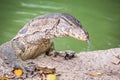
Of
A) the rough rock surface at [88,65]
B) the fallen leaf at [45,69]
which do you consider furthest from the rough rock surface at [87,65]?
the fallen leaf at [45,69]

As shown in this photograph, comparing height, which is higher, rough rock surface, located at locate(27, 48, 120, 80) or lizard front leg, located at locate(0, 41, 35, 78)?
lizard front leg, located at locate(0, 41, 35, 78)

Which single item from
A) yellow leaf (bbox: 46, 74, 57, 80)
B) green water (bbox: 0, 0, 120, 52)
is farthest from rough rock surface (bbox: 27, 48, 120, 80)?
green water (bbox: 0, 0, 120, 52)

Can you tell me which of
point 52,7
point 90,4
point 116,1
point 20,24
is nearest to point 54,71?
point 20,24

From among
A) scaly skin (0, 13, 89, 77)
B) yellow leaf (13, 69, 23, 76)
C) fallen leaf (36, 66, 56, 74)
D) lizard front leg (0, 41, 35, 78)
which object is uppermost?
scaly skin (0, 13, 89, 77)

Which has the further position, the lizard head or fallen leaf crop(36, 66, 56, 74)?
fallen leaf crop(36, 66, 56, 74)

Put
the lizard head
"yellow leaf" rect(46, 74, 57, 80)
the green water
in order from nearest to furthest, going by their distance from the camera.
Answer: the lizard head
"yellow leaf" rect(46, 74, 57, 80)
the green water

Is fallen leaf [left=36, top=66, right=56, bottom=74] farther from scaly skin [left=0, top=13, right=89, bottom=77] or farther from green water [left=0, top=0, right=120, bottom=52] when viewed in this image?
green water [left=0, top=0, right=120, bottom=52]

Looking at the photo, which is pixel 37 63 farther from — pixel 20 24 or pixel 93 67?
pixel 20 24
